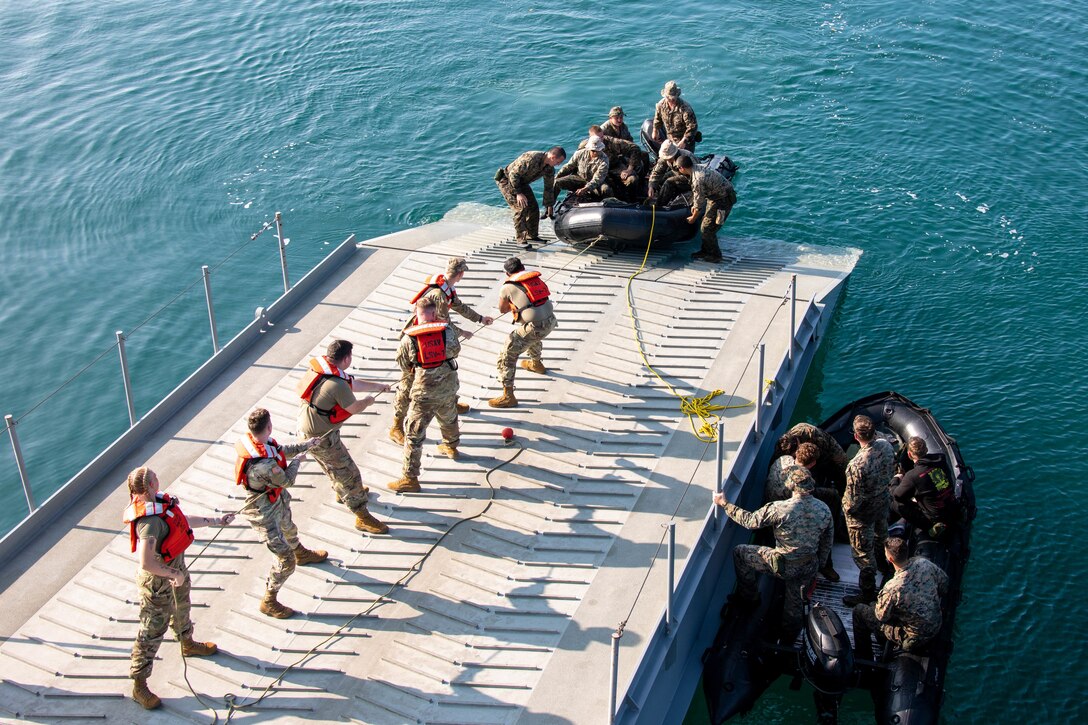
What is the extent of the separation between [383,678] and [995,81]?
22.2 meters

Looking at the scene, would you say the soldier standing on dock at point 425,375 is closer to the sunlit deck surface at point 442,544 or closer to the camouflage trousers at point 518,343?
the sunlit deck surface at point 442,544

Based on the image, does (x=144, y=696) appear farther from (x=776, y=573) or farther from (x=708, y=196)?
(x=708, y=196)

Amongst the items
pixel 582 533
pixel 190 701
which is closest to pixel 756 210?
pixel 582 533

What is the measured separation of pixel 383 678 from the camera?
952 cm

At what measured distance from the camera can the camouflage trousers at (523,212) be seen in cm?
1666

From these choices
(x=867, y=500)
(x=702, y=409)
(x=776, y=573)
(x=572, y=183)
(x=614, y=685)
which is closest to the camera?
(x=614, y=685)

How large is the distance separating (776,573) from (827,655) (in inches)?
38.0

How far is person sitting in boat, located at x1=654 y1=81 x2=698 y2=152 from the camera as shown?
1836cm

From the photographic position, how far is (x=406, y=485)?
1154 cm

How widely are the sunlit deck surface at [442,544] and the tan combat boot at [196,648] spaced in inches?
3.0

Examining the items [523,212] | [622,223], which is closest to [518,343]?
[622,223]

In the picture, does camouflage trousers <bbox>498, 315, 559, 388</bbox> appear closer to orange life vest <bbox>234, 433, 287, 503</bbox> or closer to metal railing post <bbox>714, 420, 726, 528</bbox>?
metal railing post <bbox>714, 420, 726, 528</bbox>

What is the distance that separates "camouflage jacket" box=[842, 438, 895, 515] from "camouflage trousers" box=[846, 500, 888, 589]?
0.19 feet

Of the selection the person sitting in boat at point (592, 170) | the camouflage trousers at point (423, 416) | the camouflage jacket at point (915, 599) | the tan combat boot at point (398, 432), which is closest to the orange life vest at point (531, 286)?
the camouflage trousers at point (423, 416)
